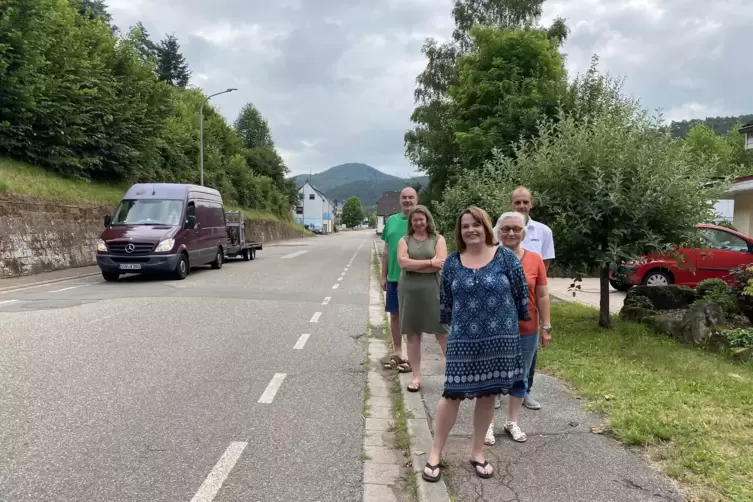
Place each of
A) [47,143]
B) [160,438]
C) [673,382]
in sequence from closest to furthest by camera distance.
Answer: [160,438] → [673,382] → [47,143]

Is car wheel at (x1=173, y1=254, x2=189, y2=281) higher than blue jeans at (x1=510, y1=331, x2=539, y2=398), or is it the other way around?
blue jeans at (x1=510, y1=331, x2=539, y2=398)

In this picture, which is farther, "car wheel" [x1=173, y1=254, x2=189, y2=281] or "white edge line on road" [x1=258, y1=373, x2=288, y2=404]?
"car wheel" [x1=173, y1=254, x2=189, y2=281]

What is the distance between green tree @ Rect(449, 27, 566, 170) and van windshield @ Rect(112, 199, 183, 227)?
9.62 metres

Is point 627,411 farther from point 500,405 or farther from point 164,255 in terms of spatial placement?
point 164,255

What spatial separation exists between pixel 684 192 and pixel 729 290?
2.13 meters

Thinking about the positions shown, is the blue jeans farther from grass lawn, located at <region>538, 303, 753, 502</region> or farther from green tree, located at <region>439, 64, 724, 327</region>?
green tree, located at <region>439, 64, 724, 327</region>

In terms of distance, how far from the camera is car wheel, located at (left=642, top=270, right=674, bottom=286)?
41.1 ft

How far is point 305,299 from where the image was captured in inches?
466

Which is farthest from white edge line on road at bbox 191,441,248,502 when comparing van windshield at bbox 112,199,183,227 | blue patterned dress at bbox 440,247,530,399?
van windshield at bbox 112,199,183,227

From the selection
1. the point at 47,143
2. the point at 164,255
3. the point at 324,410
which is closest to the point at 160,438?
the point at 324,410

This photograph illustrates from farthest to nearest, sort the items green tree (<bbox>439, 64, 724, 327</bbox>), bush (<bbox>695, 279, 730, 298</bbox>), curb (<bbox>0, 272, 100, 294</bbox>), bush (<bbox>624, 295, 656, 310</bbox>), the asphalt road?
curb (<bbox>0, 272, 100, 294</bbox>)
bush (<bbox>624, 295, 656, 310</bbox>)
bush (<bbox>695, 279, 730, 298</bbox>)
green tree (<bbox>439, 64, 724, 327</bbox>)
the asphalt road

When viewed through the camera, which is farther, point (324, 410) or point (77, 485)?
point (324, 410)

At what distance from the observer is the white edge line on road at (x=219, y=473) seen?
3336mm

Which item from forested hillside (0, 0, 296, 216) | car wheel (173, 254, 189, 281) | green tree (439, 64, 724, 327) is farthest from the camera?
forested hillside (0, 0, 296, 216)
